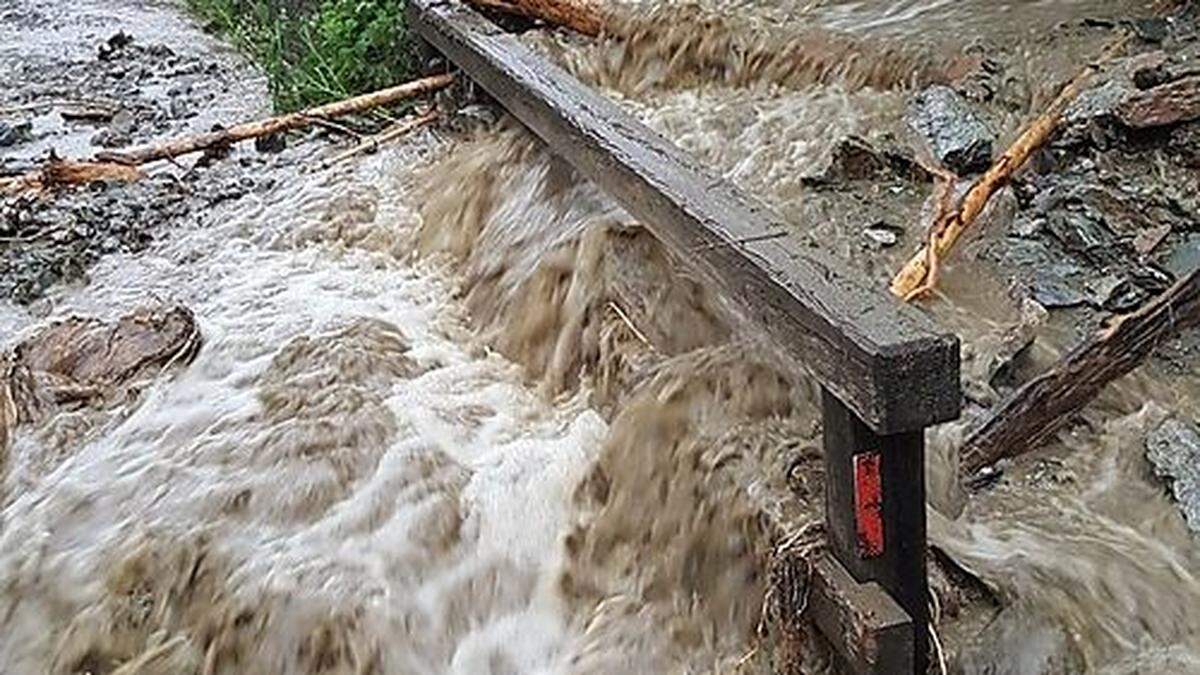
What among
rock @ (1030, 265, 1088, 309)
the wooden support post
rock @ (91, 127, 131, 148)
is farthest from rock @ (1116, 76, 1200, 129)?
rock @ (91, 127, 131, 148)

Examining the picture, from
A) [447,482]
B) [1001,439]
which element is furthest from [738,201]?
[447,482]

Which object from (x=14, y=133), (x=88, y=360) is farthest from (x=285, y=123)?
(x=88, y=360)

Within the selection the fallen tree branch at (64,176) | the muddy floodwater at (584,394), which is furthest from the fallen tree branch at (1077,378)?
the fallen tree branch at (64,176)

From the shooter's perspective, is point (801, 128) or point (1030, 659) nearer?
point (1030, 659)

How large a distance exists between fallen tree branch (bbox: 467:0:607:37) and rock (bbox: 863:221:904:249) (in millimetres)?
2178

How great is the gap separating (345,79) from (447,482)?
387 cm

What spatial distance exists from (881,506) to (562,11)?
4.19 metres

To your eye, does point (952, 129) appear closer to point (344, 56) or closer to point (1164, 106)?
point (1164, 106)

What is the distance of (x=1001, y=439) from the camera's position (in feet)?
10.9

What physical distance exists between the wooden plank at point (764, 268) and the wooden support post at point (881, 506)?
10cm

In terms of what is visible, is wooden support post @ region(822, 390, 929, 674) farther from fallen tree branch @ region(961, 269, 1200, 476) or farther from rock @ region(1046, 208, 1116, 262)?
rock @ region(1046, 208, 1116, 262)

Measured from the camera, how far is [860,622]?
2518 millimetres

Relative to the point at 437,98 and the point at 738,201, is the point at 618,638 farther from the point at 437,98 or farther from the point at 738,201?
the point at 437,98

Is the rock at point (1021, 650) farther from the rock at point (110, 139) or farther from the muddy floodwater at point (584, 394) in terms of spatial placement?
the rock at point (110, 139)
